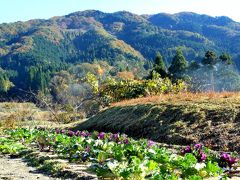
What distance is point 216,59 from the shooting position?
67000mm

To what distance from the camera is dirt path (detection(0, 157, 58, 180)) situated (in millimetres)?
8047

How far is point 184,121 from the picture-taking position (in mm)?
15016

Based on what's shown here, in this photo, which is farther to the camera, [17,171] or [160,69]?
[160,69]

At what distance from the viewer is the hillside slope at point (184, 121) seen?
42.4 feet

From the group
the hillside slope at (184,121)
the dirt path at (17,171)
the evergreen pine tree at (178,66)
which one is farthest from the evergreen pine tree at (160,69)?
the dirt path at (17,171)

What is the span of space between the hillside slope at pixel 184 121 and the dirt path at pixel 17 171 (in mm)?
5598

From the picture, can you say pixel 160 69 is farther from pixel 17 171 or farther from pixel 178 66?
pixel 17 171

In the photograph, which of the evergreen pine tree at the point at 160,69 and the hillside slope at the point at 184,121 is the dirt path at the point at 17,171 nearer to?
the hillside slope at the point at 184,121

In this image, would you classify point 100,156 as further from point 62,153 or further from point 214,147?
point 214,147

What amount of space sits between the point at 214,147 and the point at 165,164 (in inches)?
190

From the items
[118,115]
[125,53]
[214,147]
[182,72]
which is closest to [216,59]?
[182,72]

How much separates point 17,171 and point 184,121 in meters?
7.67

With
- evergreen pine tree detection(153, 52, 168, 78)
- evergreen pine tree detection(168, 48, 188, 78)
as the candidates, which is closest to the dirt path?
evergreen pine tree detection(153, 52, 168, 78)

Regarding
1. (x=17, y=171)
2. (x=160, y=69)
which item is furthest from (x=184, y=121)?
(x=160, y=69)
